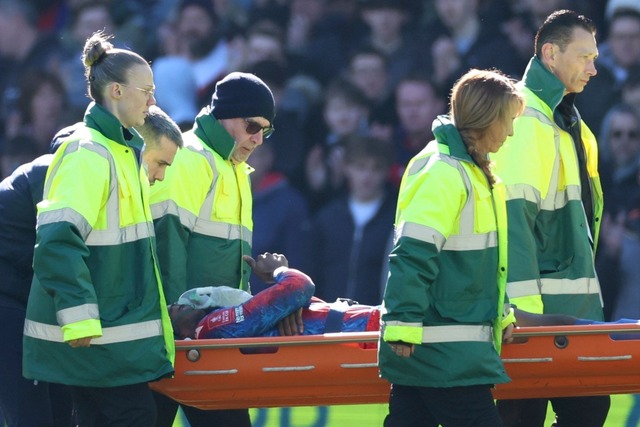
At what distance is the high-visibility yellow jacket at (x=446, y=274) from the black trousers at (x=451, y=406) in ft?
0.20

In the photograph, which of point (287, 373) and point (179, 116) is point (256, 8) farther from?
point (287, 373)

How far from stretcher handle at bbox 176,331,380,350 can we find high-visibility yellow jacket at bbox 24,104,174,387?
322mm

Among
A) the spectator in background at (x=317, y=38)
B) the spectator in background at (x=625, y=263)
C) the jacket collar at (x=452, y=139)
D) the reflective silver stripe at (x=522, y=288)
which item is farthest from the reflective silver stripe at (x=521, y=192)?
the spectator in background at (x=317, y=38)

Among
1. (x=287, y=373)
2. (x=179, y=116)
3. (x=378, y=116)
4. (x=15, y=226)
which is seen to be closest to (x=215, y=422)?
(x=287, y=373)

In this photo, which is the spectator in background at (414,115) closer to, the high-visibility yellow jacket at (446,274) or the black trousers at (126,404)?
the high-visibility yellow jacket at (446,274)

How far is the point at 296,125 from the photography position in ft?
30.1

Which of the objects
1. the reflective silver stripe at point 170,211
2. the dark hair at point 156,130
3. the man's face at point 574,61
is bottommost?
the reflective silver stripe at point 170,211

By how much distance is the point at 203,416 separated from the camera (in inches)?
223

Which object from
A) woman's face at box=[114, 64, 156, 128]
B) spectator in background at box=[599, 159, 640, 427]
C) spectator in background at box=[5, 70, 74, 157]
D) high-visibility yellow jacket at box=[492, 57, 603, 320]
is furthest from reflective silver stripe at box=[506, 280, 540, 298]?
spectator in background at box=[5, 70, 74, 157]

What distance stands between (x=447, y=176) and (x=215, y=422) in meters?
1.63

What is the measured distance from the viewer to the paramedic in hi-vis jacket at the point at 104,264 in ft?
15.0

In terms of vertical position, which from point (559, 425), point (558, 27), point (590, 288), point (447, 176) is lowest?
point (559, 425)

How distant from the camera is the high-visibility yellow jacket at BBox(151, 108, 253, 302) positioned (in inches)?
217

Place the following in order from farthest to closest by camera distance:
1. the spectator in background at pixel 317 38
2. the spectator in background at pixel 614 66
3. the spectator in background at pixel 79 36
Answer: the spectator in background at pixel 79 36, the spectator in background at pixel 317 38, the spectator in background at pixel 614 66
